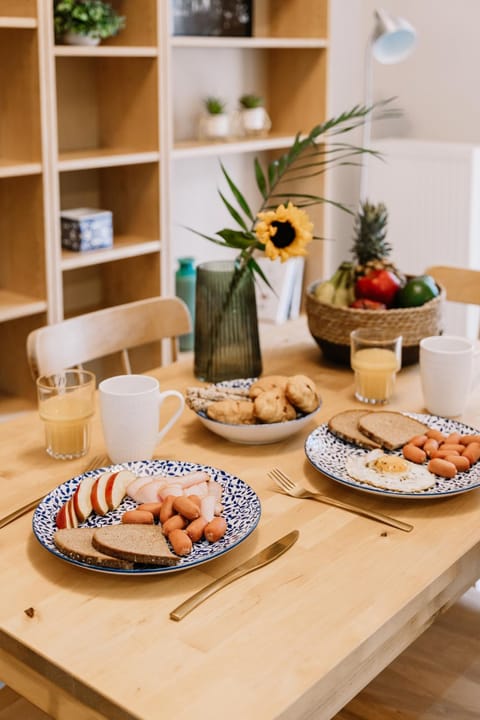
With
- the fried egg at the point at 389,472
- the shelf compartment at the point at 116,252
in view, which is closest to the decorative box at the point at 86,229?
the shelf compartment at the point at 116,252

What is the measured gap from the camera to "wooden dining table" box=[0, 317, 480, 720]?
919mm

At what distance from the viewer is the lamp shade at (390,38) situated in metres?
3.31

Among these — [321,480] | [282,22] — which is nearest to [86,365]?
[282,22]

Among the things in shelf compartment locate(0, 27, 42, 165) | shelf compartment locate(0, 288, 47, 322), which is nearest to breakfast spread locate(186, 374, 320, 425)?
shelf compartment locate(0, 288, 47, 322)

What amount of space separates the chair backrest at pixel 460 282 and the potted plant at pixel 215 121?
112cm

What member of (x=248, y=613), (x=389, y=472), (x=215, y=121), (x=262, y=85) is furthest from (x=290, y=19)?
(x=248, y=613)

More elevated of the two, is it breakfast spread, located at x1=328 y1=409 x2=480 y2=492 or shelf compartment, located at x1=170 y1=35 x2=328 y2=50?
shelf compartment, located at x1=170 y1=35 x2=328 y2=50

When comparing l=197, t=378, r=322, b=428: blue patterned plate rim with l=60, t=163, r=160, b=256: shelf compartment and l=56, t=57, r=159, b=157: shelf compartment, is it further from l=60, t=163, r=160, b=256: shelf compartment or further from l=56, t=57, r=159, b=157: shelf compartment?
l=56, t=57, r=159, b=157: shelf compartment

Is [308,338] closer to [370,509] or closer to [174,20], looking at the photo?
[370,509]

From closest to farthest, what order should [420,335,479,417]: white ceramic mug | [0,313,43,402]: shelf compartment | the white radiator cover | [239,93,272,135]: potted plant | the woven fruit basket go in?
[420,335,479,417]: white ceramic mug, the woven fruit basket, [0,313,43,402]: shelf compartment, [239,93,272,135]: potted plant, the white radiator cover

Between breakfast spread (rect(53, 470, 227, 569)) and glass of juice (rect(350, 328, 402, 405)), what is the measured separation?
525 mm

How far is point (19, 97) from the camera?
261cm

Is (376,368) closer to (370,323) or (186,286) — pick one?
(370,323)

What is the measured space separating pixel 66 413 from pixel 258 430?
1.01 ft
